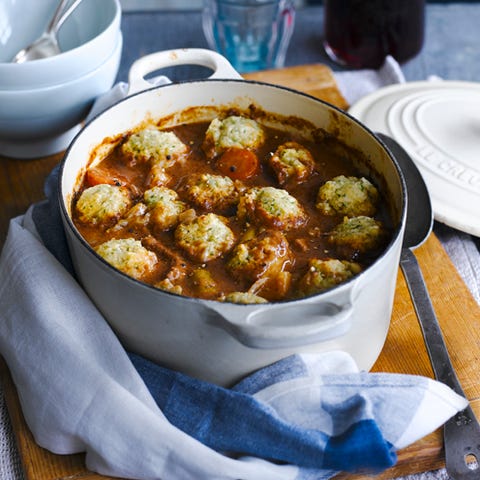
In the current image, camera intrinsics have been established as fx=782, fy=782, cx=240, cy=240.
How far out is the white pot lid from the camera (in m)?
2.55

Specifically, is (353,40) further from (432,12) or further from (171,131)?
(171,131)

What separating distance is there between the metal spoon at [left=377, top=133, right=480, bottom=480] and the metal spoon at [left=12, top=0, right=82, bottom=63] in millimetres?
1223

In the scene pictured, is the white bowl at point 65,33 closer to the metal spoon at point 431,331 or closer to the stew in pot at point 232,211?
the stew in pot at point 232,211

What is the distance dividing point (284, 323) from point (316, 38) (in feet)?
8.37

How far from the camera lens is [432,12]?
4.11 m

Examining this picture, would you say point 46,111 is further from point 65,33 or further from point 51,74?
point 65,33

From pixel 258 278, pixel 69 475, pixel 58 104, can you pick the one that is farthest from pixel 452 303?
pixel 58 104

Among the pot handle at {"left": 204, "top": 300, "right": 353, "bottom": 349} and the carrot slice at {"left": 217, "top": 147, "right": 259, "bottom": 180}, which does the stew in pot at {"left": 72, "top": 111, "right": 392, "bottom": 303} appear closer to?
the carrot slice at {"left": 217, "top": 147, "right": 259, "bottom": 180}

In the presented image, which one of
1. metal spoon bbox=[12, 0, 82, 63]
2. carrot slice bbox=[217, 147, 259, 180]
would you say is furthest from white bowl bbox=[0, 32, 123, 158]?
carrot slice bbox=[217, 147, 259, 180]

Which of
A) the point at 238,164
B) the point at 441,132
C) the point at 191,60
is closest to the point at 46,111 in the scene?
the point at 191,60

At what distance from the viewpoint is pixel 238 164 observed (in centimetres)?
232

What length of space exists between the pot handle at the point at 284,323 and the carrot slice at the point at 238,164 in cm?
75

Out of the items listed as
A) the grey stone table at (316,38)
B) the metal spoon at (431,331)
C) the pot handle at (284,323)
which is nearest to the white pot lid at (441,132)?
the metal spoon at (431,331)

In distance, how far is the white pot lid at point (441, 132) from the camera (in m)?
2.55
